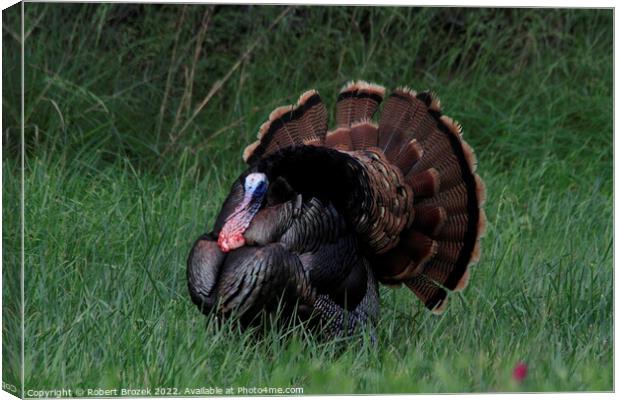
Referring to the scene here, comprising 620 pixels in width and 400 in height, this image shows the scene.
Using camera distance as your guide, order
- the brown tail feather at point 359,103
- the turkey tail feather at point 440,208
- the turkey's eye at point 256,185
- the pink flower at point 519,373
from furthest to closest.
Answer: the brown tail feather at point 359,103 → the turkey tail feather at point 440,208 → the turkey's eye at point 256,185 → the pink flower at point 519,373

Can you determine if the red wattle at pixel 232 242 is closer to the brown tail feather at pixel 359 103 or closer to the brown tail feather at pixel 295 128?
the brown tail feather at pixel 295 128

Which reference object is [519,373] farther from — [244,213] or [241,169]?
[241,169]

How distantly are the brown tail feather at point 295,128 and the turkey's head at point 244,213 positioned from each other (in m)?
0.45

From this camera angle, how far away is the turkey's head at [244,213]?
4410 millimetres

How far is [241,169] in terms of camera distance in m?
6.21

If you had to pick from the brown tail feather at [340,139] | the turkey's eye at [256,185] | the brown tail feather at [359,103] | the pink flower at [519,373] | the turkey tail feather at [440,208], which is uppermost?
the brown tail feather at [359,103]

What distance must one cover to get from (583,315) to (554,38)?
176 cm

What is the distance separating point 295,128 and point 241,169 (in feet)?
4.30

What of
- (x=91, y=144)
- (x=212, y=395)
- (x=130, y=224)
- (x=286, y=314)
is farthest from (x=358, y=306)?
(x=91, y=144)

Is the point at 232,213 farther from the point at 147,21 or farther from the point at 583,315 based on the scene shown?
the point at 147,21

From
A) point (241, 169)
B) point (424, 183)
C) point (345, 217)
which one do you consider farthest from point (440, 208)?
point (241, 169)

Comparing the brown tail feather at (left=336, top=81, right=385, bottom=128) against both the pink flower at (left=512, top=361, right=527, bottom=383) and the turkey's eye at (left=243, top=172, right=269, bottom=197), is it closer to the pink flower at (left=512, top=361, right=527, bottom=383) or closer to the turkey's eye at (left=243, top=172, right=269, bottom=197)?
the turkey's eye at (left=243, top=172, right=269, bottom=197)

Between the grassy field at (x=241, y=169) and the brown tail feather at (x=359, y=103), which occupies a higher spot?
the brown tail feather at (x=359, y=103)

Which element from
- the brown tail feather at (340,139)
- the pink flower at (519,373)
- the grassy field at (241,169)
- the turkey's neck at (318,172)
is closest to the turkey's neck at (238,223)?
the turkey's neck at (318,172)
